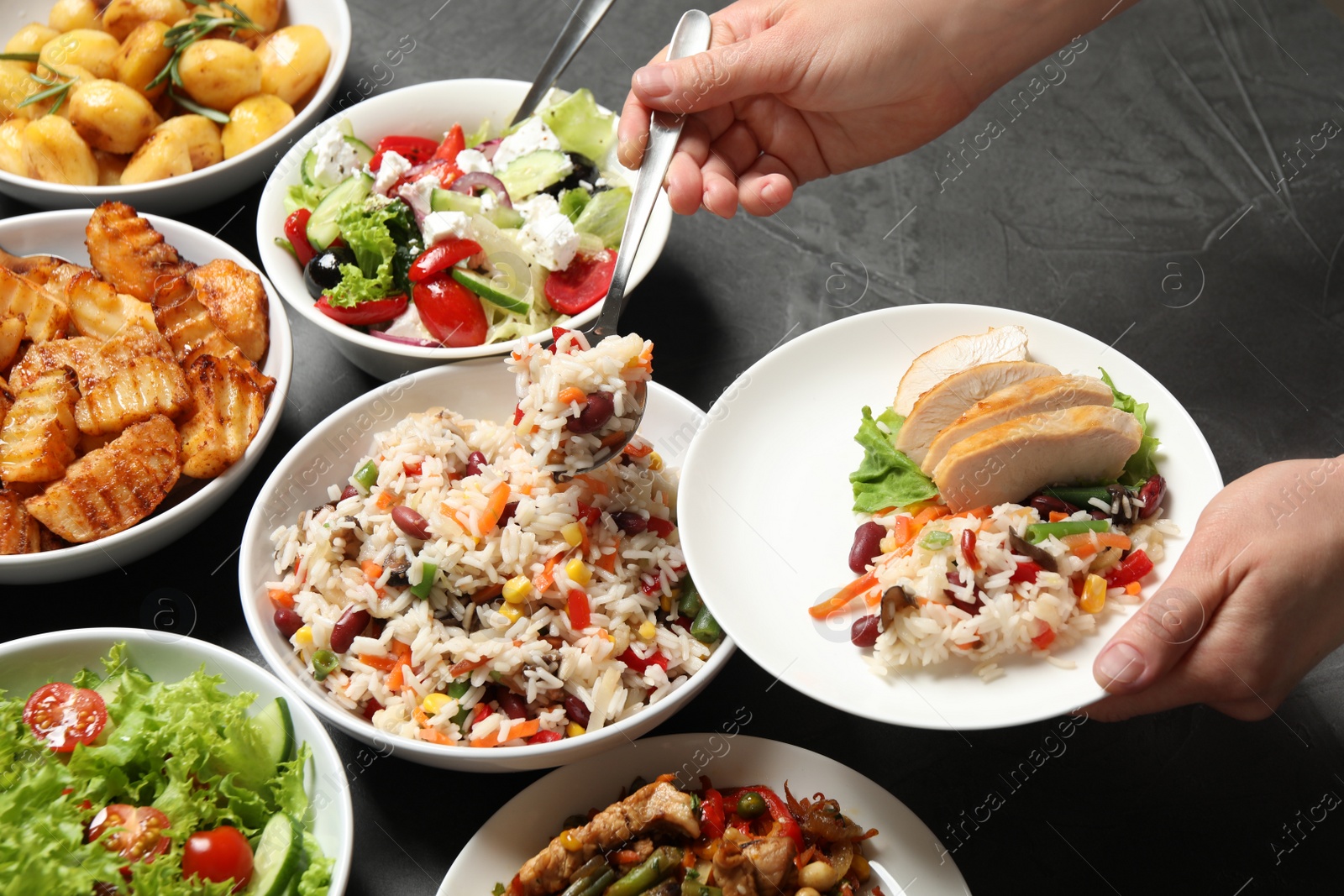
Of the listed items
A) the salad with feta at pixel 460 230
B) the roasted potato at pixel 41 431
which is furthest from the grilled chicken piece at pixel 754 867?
the roasted potato at pixel 41 431

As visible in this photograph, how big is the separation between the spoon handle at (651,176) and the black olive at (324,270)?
98 centimetres

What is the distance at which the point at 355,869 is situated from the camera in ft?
8.62

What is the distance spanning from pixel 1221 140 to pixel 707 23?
2439 millimetres

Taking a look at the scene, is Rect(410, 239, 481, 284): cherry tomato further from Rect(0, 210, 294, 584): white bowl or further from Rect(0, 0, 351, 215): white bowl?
Rect(0, 0, 351, 215): white bowl

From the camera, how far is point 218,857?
7.30ft

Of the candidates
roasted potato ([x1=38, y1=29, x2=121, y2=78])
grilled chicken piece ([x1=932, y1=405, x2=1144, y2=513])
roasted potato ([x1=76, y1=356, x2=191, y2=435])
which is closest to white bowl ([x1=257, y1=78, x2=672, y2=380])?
roasted potato ([x1=76, y1=356, x2=191, y2=435])

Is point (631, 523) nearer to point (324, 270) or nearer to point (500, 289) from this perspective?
point (500, 289)

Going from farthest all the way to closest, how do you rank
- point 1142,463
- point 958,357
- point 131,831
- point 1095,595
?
point 958,357 → point 1142,463 → point 1095,595 → point 131,831

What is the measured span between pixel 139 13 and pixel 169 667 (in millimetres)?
2857

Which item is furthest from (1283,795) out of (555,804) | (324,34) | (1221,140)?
(324,34)

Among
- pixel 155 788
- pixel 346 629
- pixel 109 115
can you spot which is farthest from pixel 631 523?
pixel 109 115

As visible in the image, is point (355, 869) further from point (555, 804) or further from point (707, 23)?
point (707, 23)

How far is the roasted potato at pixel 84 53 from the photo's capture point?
12.7ft

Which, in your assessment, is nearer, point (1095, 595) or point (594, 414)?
point (1095, 595)
